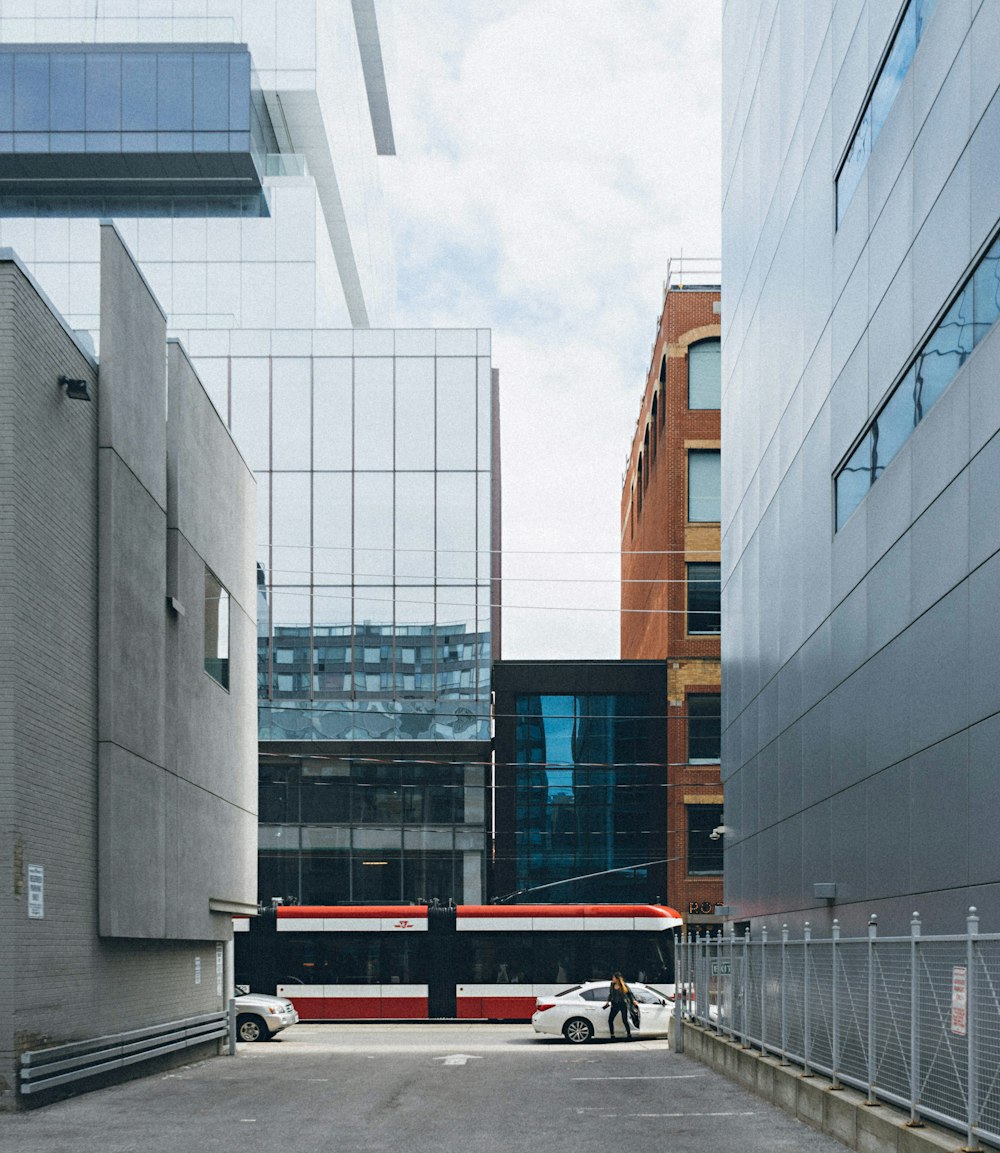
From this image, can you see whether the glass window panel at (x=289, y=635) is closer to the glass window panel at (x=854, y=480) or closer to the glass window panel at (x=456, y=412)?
the glass window panel at (x=456, y=412)

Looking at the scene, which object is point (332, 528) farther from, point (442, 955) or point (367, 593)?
point (442, 955)

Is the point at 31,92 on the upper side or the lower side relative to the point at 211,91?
upper

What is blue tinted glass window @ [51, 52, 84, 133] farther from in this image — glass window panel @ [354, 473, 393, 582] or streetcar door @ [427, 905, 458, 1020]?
streetcar door @ [427, 905, 458, 1020]

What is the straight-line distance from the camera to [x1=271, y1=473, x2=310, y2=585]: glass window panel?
52.6m

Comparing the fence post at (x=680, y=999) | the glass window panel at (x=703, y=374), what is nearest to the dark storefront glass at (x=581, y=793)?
the glass window panel at (x=703, y=374)

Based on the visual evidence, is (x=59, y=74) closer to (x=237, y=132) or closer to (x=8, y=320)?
(x=237, y=132)

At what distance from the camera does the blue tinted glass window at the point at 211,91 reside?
212ft

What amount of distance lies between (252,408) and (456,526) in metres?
8.67

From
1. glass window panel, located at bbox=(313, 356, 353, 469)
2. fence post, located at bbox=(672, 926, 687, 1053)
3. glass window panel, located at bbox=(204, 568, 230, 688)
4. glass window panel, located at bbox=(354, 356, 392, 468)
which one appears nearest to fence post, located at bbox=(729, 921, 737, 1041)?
fence post, located at bbox=(672, 926, 687, 1053)

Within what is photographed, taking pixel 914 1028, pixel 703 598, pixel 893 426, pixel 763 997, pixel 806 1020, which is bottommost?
pixel 763 997

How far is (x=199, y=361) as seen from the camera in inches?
2156

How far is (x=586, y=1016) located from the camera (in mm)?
33094

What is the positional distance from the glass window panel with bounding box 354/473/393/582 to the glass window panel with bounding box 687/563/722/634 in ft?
36.2

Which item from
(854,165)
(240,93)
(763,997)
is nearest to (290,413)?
(240,93)
